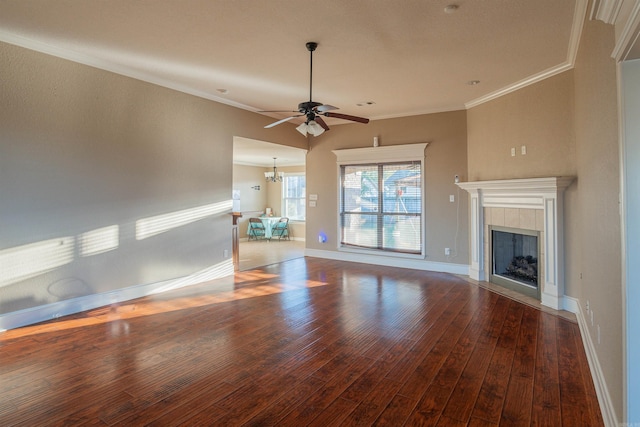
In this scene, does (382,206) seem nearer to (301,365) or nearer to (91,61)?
(301,365)

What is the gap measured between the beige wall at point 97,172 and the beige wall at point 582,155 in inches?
171

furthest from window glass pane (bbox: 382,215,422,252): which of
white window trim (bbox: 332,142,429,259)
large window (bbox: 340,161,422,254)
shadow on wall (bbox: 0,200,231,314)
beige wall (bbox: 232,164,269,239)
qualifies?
beige wall (bbox: 232,164,269,239)

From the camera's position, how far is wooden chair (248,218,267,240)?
1142 cm

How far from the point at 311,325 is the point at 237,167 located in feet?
28.1

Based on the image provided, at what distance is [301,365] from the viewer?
284 cm

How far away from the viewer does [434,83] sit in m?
4.99

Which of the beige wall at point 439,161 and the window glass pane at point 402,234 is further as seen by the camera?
the window glass pane at point 402,234

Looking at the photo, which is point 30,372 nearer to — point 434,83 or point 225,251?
point 225,251

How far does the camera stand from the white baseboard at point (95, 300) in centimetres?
372

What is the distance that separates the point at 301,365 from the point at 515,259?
4.01 metres

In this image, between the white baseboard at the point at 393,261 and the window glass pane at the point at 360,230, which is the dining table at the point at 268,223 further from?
the window glass pane at the point at 360,230

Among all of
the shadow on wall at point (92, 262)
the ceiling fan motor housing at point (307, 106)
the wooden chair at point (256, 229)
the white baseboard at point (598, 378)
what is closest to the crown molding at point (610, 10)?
the white baseboard at point (598, 378)

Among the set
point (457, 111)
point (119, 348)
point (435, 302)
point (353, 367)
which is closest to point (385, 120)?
point (457, 111)

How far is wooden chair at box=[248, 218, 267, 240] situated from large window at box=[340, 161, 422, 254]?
446cm
